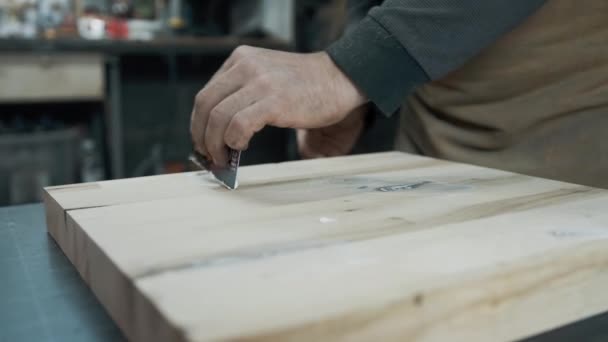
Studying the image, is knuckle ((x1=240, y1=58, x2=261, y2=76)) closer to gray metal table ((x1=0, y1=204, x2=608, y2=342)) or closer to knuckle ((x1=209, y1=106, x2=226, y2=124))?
knuckle ((x1=209, y1=106, x2=226, y2=124))

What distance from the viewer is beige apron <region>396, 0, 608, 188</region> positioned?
0.73 m

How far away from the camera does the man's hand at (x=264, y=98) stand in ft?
2.00

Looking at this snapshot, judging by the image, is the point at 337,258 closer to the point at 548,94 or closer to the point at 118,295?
the point at 118,295

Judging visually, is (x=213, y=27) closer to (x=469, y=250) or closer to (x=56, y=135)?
(x=56, y=135)

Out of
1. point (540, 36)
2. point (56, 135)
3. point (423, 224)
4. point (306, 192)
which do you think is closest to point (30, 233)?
point (306, 192)

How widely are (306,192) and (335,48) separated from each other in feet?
0.58

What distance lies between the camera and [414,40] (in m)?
0.64

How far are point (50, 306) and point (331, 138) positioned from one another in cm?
61

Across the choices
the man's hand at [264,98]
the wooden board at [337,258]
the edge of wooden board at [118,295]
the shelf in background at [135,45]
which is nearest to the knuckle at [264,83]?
the man's hand at [264,98]

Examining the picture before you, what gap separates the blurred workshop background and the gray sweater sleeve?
1.26 m

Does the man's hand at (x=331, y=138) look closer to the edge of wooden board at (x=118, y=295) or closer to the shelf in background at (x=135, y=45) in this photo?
the edge of wooden board at (x=118, y=295)

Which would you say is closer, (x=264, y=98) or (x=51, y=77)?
(x=264, y=98)

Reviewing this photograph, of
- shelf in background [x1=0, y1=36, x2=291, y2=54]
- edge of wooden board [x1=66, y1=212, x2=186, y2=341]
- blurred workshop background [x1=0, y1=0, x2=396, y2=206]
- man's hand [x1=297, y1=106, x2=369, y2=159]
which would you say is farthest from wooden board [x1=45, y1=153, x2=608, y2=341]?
shelf in background [x1=0, y1=36, x2=291, y2=54]

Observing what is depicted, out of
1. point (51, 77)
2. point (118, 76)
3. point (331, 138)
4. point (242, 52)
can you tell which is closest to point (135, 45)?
point (118, 76)
